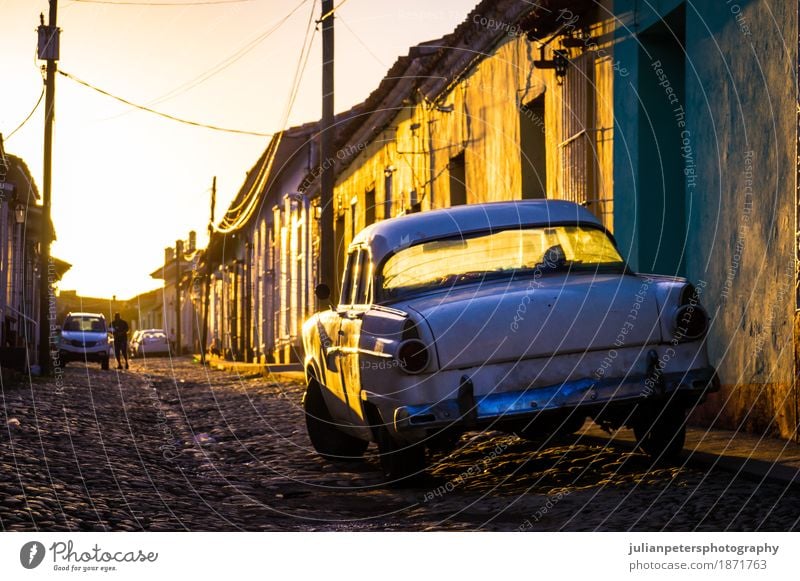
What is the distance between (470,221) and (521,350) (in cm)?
160

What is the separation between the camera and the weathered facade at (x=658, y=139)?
877 cm

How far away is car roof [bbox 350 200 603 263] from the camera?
317 inches

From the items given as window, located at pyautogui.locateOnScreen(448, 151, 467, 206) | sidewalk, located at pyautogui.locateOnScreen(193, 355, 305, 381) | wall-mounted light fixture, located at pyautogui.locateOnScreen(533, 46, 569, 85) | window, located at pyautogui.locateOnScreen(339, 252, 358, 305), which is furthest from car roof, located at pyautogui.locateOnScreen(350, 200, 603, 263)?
sidewalk, located at pyautogui.locateOnScreen(193, 355, 305, 381)

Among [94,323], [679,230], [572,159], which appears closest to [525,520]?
[679,230]

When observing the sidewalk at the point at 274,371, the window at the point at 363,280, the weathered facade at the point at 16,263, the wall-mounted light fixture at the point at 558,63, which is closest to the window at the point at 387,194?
the sidewalk at the point at 274,371

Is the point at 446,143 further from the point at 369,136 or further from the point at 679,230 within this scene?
the point at 679,230

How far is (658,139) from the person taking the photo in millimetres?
11695

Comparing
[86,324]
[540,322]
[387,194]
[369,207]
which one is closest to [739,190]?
[540,322]

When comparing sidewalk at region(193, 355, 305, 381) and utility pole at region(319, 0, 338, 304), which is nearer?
utility pole at region(319, 0, 338, 304)

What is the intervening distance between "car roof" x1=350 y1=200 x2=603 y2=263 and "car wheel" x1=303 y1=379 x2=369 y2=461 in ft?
4.57

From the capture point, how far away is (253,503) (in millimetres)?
7180

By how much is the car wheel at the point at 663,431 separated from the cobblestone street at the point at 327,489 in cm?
14

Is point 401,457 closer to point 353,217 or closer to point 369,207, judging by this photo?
point 369,207

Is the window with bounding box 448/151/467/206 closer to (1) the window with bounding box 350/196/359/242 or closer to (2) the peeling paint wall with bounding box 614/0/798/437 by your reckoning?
(2) the peeling paint wall with bounding box 614/0/798/437
